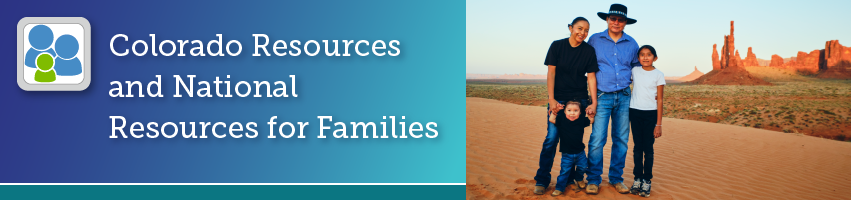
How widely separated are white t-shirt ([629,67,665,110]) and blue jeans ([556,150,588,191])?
2.12 ft

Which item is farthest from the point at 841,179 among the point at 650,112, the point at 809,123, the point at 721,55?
the point at 721,55

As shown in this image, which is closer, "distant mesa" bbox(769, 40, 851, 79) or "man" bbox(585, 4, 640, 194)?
"man" bbox(585, 4, 640, 194)

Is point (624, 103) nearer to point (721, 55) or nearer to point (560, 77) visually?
point (560, 77)

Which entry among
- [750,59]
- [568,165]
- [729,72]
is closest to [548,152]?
[568,165]

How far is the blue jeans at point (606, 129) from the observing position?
4.12 m

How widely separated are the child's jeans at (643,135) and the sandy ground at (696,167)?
25 cm

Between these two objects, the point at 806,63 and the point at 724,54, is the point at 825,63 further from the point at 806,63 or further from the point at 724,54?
the point at 724,54

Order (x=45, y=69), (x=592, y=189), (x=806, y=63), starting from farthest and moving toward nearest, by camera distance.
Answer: (x=806, y=63)
(x=45, y=69)
(x=592, y=189)

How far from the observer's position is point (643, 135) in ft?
14.1

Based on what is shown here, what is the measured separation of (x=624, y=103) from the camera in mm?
4203

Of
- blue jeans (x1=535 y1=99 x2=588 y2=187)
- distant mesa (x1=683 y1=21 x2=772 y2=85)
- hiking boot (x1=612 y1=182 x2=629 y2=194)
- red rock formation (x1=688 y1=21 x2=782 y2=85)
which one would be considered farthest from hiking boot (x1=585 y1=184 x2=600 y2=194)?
distant mesa (x1=683 y1=21 x2=772 y2=85)

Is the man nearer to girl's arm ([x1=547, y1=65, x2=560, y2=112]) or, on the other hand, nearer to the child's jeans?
the child's jeans

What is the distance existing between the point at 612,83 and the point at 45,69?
16.8 feet

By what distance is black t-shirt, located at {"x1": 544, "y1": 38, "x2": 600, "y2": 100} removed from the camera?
393cm
